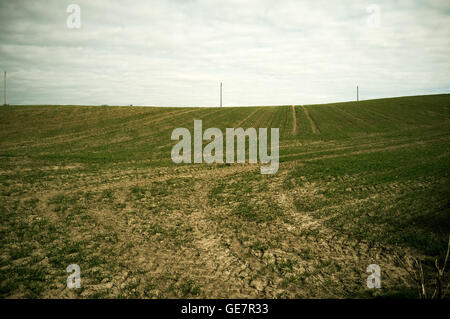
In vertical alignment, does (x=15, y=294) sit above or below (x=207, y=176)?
below

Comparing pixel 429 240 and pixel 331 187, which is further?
pixel 331 187

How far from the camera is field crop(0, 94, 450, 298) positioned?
617 centimetres

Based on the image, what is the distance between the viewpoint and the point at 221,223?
9.64 meters

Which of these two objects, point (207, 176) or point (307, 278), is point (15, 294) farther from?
point (207, 176)

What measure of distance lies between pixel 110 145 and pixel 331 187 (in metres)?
22.4

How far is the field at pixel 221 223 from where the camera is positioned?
243 inches

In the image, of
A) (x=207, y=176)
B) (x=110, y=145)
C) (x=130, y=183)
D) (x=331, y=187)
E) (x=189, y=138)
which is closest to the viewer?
(x=331, y=187)

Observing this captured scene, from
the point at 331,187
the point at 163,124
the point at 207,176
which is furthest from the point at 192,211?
the point at 163,124

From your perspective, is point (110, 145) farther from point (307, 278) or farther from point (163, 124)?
point (307, 278)

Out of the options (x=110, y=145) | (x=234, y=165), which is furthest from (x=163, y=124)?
(x=234, y=165)

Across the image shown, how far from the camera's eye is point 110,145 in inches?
1041
